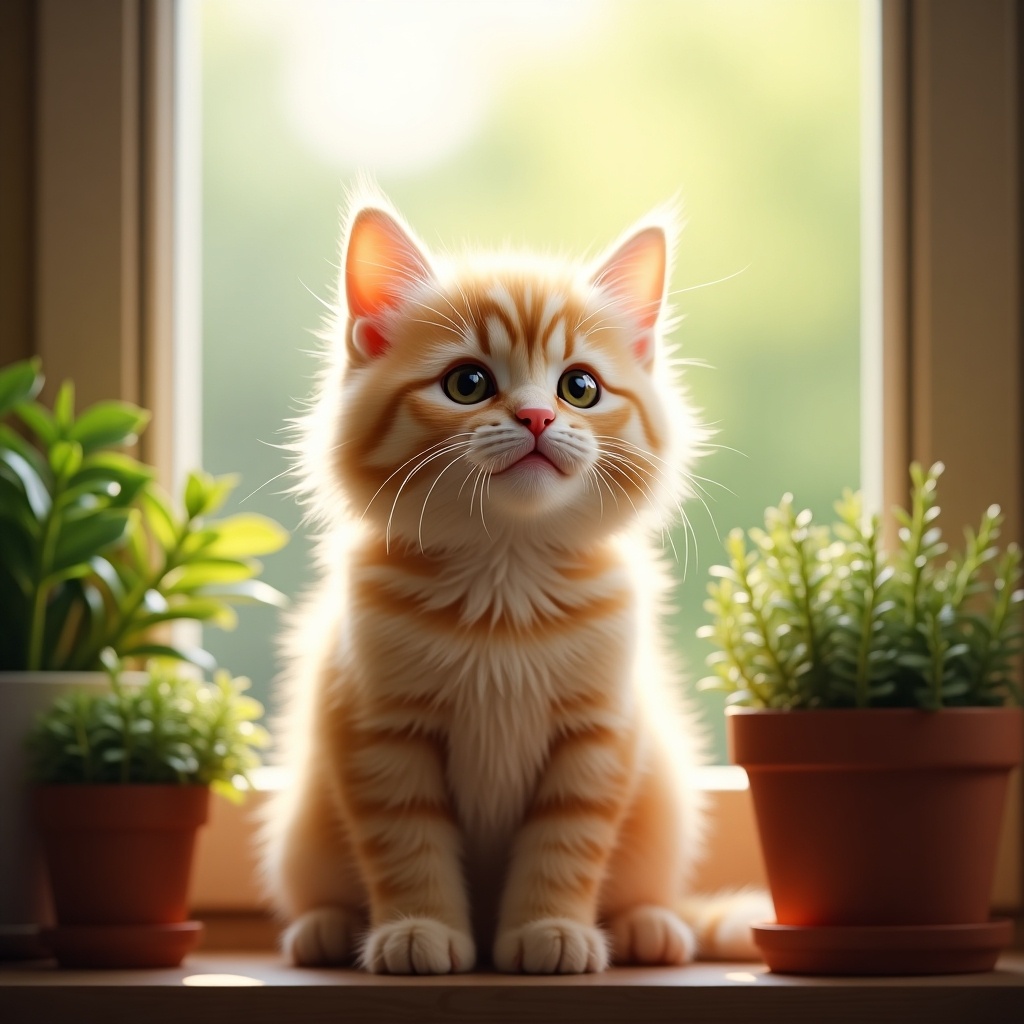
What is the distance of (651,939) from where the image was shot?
1092mm

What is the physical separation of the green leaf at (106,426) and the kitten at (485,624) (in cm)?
25

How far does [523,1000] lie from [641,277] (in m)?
0.66

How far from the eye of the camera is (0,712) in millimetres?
1139

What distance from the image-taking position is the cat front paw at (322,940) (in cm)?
109

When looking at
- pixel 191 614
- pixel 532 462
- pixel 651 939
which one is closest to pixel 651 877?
pixel 651 939

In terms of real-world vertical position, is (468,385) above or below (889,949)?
above

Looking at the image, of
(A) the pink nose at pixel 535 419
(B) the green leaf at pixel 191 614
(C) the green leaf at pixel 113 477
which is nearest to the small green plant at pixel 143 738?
(B) the green leaf at pixel 191 614

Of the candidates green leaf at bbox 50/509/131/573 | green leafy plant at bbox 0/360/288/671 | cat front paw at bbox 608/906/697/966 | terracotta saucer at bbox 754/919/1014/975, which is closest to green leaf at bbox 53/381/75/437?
green leafy plant at bbox 0/360/288/671

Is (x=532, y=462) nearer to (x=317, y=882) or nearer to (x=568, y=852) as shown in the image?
(x=568, y=852)

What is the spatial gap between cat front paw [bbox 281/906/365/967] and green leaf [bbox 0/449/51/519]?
0.48m

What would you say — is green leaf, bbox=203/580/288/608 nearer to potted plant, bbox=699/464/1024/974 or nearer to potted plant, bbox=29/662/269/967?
potted plant, bbox=29/662/269/967

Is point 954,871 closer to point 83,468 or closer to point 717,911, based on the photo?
point 717,911

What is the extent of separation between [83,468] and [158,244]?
0.32 meters

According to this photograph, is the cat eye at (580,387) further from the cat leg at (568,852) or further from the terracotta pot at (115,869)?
the terracotta pot at (115,869)
